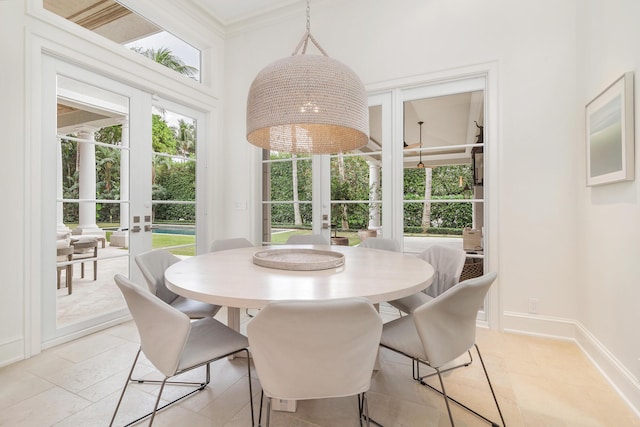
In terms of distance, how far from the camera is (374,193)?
330 centimetres

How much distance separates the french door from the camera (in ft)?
7.94

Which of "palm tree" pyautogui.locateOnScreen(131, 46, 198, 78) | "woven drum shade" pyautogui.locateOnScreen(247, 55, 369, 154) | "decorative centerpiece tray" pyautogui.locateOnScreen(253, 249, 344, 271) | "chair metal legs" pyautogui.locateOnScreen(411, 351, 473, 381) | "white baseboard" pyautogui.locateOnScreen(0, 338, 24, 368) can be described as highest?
"palm tree" pyautogui.locateOnScreen(131, 46, 198, 78)

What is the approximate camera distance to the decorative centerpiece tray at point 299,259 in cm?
169

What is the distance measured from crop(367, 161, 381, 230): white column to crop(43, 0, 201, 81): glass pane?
2507 millimetres

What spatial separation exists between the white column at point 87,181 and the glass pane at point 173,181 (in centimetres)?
57

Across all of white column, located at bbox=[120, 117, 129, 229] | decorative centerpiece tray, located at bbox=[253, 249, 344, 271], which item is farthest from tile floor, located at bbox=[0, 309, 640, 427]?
white column, located at bbox=[120, 117, 129, 229]

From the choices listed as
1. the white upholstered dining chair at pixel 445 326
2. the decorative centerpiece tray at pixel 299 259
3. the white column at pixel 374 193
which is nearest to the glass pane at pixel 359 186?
the white column at pixel 374 193

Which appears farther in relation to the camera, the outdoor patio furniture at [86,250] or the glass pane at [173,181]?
the glass pane at [173,181]

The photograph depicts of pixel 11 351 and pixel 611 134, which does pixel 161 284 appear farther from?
pixel 611 134

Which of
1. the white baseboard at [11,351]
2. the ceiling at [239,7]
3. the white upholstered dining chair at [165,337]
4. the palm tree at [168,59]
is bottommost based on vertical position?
the white baseboard at [11,351]

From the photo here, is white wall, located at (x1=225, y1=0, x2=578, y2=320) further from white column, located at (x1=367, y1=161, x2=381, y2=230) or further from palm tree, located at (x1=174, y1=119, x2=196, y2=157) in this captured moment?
palm tree, located at (x1=174, y1=119, x2=196, y2=157)

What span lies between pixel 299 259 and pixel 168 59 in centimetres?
297

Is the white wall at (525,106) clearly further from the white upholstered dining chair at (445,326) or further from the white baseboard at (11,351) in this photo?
the white baseboard at (11,351)

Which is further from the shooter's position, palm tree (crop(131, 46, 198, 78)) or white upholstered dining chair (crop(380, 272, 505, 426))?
palm tree (crop(131, 46, 198, 78))
